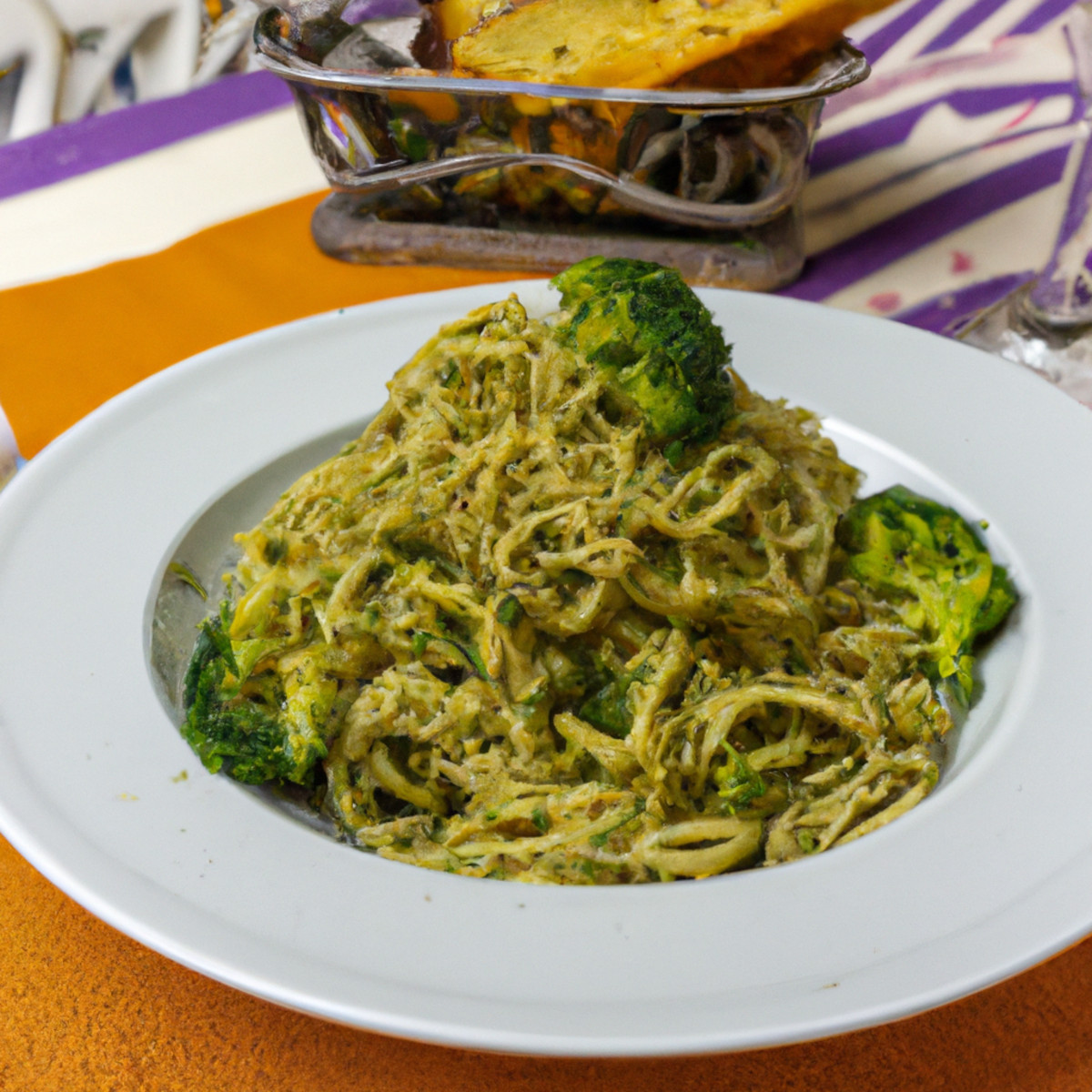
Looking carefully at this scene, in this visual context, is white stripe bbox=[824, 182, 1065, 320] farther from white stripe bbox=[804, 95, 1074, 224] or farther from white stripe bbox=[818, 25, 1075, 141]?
white stripe bbox=[818, 25, 1075, 141]

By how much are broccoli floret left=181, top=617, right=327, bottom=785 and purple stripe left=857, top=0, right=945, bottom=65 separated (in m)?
3.27

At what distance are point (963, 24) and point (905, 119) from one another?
0.81m

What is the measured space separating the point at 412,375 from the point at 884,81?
2.58m

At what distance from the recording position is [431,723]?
1.49 m

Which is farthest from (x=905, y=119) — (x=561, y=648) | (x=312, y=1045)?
(x=312, y=1045)

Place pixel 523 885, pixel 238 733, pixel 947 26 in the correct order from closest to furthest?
1. pixel 523 885
2. pixel 238 733
3. pixel 947 26

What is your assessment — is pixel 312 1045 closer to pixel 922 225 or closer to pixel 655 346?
pixel 655 346

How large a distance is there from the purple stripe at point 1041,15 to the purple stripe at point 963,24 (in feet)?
0.39

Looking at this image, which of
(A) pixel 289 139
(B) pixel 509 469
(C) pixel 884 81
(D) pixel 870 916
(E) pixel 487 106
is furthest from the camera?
(C) pixel 884 81

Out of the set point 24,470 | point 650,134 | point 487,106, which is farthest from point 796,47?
point 24,470

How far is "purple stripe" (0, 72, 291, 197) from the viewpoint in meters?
3.12

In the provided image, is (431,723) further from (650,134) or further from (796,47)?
(796,47)

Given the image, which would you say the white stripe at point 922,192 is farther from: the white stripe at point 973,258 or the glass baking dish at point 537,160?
the glass baking dish at point 537,160

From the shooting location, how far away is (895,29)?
12.5 feet
